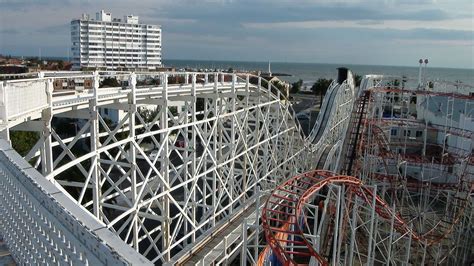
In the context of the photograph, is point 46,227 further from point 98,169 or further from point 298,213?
point 298,213

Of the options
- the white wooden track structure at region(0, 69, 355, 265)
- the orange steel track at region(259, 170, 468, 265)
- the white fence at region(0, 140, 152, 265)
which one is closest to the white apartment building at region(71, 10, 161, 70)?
the white wooden track structure at region(0, 69, 355, 265)

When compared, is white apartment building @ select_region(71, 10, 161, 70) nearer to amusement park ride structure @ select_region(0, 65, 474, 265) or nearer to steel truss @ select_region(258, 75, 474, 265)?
amusement park ride structure @ select_region(0, 65, 474, 265)

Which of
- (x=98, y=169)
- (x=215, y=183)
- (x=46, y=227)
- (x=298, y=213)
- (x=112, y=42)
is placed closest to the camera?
(x=46, y=227)

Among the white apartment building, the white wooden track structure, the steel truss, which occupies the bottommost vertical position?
the steel truss

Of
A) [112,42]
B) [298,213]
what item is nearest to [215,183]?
[298,213]

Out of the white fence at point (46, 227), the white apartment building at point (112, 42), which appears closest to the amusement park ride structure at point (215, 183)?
the white fence at point (46, 227)

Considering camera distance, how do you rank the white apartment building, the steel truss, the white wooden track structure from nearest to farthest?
the white wooden track structure < the steel truss < the white apartment building

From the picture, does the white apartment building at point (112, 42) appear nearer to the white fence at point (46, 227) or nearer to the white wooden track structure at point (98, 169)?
the white wooden track structure at point (98, 169)
